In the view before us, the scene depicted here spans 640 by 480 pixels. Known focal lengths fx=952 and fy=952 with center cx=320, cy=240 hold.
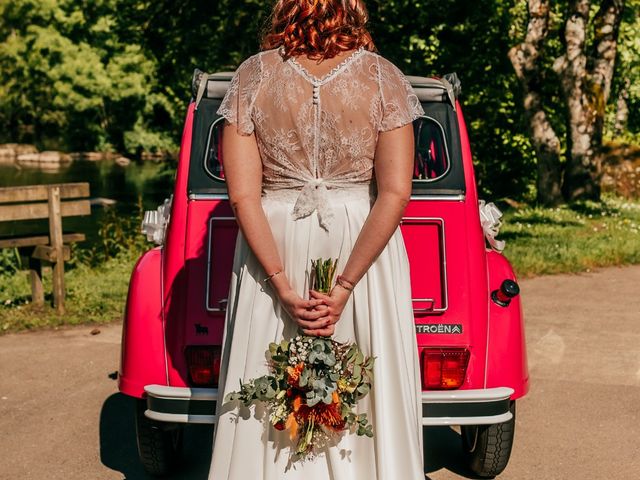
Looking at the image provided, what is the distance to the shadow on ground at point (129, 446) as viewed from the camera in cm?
535

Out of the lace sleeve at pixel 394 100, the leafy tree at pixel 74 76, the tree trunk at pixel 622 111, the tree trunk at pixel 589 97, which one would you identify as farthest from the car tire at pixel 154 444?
the leafy tree at pixel 74 76

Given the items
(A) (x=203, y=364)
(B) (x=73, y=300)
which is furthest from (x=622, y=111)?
(A) (x=203, y=364)

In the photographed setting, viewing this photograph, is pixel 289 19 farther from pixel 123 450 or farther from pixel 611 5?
pixel 611 5

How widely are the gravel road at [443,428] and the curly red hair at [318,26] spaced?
2691 millimetres

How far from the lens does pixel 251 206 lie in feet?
11.8

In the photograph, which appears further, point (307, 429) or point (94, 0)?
point (94, 0)

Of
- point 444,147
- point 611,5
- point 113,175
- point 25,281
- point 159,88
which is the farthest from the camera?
point 113,175

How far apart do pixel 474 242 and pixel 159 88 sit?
64.8ft

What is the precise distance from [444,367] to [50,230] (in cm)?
567

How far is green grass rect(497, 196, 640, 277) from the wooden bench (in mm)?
5018

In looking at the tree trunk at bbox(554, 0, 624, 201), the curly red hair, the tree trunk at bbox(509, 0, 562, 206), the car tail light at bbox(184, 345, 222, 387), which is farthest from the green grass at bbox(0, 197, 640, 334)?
the curly red hair

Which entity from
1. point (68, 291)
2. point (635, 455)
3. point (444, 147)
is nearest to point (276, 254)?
point (444, 147)

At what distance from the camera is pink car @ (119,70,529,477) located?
4641mm

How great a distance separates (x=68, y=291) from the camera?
1007 cm
